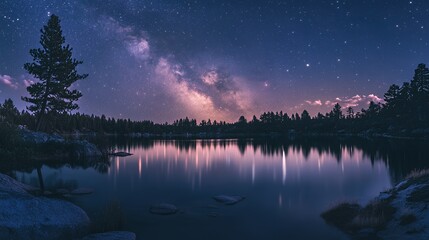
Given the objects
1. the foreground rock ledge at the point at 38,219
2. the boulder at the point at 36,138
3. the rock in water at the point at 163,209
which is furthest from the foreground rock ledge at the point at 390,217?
the boulder at the point at 36,138

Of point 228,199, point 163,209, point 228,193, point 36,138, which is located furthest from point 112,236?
point 36,138

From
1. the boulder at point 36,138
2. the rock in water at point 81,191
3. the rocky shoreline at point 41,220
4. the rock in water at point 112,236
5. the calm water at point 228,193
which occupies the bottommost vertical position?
the calm water at point 228,193

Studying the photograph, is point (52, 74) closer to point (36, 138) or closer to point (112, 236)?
point (36, 138)

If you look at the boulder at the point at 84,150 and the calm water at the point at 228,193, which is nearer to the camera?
the calm water at the point at 228,193

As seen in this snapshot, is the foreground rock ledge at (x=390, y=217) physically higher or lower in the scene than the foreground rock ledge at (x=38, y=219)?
lower

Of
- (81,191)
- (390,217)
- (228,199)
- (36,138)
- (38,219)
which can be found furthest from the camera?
(36,138)

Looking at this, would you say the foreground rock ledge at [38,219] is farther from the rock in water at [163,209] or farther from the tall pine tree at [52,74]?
the tall pine tree at [52,74]

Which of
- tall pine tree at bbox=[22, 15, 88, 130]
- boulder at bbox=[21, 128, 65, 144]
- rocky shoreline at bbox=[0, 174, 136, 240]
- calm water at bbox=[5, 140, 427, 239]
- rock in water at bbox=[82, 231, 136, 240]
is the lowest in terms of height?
calm water at bbox=[5, 140, 427, 239]

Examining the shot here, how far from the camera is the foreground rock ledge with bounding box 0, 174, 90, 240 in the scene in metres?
9.98

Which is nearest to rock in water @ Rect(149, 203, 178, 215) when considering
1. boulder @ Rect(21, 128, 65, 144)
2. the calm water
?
the calm water

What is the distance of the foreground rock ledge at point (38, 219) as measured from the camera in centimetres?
998

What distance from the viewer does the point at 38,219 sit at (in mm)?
10664

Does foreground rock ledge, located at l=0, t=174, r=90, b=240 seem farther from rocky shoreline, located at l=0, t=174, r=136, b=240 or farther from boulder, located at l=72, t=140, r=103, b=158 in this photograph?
boulder, located at l=72, t=140, r=103, b=158

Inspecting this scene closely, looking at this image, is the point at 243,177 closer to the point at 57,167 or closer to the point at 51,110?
the point at 57,167
